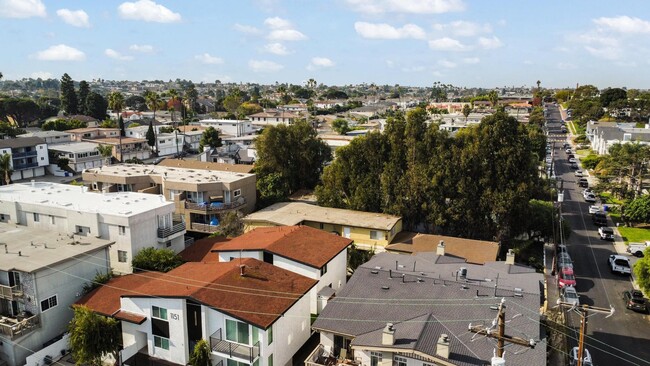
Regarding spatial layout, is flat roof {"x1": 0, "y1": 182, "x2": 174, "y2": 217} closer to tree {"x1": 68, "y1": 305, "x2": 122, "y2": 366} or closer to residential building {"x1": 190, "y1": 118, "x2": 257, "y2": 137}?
tree {"x1": 68, "y1": 305, "x2": 122, "y2": 366}

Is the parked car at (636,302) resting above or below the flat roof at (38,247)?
below

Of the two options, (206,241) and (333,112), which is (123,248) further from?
(333,112)

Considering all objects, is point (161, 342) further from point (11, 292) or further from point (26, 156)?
point (26, 156)

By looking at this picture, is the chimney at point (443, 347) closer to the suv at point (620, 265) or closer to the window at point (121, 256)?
the window at point (121, 256)

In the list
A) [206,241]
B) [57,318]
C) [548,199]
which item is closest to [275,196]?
[206,241]

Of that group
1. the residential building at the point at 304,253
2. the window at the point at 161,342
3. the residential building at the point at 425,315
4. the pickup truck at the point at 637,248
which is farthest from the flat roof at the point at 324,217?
the pickup truck at the point at 637,248

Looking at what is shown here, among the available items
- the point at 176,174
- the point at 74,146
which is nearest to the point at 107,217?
the point at 176,174
